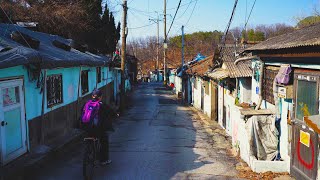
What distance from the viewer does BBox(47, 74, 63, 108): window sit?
1029 centimetres

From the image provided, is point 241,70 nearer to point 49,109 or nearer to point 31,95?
point 49,109

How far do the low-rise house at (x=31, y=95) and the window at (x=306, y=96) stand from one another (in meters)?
4.63

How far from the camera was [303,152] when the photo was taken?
676 centimetres

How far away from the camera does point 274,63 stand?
8359 mm

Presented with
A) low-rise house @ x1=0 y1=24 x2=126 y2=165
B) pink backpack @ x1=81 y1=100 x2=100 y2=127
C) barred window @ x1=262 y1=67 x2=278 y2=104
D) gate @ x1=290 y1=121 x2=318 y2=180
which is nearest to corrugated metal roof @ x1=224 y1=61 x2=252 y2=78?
barred window @ x1=262 y1=67 x2=278 y2=104

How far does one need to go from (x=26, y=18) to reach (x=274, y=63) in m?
17.7

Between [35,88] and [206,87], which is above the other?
[35,88]

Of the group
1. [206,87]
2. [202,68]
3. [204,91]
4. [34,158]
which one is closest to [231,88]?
[206,87]

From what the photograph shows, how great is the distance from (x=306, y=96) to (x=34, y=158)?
19.5 feet

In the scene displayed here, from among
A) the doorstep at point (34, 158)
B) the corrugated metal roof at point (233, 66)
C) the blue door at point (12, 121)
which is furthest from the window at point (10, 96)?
the corrugated metal roof at point (233, 66)

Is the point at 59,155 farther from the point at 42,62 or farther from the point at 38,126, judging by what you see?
the point at 42,62

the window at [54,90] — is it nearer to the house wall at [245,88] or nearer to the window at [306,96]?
the house wall at [245,88]

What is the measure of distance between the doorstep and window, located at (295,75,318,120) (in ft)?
18.4

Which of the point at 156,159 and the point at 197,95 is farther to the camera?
the point at 197,95
